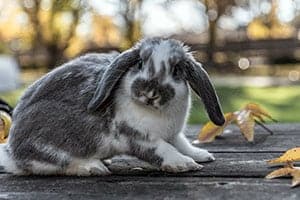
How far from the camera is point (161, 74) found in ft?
5.98

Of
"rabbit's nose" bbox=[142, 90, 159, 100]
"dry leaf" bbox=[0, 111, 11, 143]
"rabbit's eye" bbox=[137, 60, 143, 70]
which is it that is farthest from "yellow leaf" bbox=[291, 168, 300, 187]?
"dry leaf" bbox=[0, 111, 11, 143]

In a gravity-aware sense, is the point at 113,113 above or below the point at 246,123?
above

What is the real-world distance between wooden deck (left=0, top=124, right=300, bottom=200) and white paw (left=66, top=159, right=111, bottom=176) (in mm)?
37

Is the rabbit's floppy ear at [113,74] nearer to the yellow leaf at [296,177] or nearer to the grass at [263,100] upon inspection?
the yellow leaf at [296,177]

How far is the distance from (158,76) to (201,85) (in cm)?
15

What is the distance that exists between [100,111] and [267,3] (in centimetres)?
1437

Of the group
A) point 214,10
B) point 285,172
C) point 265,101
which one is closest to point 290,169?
point 285,172

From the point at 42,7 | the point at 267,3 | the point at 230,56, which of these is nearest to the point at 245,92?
the point at 230,56

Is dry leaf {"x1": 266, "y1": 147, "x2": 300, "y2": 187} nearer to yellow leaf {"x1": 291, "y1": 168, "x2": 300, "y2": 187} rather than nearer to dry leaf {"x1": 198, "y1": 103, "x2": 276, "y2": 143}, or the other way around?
yellow leaf {"x1": 291, "y1": 168, "x2": 300, "y2": 187}

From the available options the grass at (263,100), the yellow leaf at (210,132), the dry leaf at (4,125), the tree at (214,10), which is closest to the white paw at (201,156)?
the yellow leaf at (210,132)

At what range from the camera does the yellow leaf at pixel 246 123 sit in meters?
2.45

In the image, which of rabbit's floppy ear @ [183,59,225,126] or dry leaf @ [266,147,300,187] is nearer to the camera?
dry leaf @ [266,147,300,187]

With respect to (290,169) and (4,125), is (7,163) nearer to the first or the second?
(4,125)

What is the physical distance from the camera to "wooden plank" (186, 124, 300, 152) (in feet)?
7.53
